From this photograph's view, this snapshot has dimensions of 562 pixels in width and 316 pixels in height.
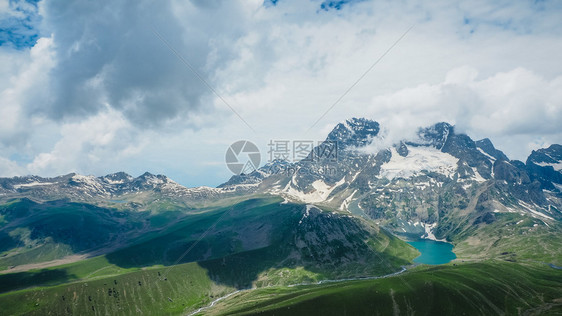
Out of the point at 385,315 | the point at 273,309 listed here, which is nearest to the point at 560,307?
the point at 385,315

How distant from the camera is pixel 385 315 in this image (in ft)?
589

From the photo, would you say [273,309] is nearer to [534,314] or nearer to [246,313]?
[246,313]

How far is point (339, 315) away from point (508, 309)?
10326 cm

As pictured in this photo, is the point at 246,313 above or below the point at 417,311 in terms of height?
above

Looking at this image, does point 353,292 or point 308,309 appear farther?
point 353,292

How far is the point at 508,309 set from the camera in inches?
7574

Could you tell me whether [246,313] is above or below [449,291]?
above

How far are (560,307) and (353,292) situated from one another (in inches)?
4542

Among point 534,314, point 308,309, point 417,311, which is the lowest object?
point 534,314

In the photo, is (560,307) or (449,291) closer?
(560,307)

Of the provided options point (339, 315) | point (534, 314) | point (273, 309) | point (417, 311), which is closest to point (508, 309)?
point (534, 314)

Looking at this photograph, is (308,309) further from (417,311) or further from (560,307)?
(560,307)

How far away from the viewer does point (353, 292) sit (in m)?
200

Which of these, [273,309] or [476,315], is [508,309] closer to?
[476,315]
